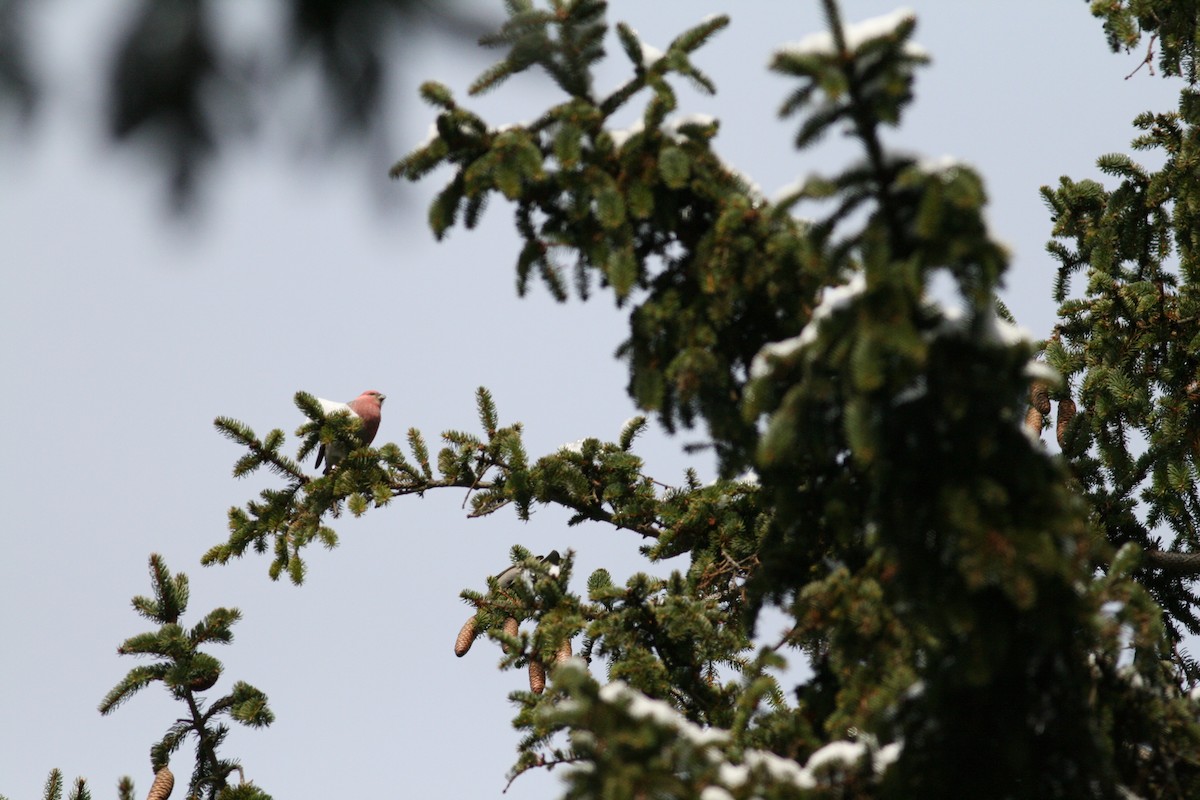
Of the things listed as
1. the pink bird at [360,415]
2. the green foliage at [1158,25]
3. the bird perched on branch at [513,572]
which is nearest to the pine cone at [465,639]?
the bird perched on branch at [513,572]

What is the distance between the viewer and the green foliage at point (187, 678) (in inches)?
204

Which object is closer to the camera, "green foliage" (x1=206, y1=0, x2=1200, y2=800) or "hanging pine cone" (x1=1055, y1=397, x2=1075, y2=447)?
"green foliage" (x1=206, y1=0, x2=1200, y2=800)

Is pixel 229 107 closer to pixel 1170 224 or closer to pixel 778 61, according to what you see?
pixel 778 61

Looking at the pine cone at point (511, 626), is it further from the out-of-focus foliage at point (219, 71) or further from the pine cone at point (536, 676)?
the out-of-focus foliage at point (219, 71)

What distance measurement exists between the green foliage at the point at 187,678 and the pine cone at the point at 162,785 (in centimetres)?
6

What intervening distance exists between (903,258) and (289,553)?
447cm

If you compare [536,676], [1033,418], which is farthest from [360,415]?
[1033,418]

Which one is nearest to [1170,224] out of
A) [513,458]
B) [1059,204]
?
[1059,204]

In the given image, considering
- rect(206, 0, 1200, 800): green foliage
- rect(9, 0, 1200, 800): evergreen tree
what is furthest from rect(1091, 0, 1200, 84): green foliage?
rect(206, 0, 1200, 800): green foliage

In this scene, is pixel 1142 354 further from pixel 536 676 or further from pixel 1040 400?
pixel 536 676

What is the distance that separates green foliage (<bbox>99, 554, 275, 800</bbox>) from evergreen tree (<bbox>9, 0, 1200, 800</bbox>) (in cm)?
1

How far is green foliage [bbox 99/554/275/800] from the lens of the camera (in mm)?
5180

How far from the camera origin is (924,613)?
11.3ft

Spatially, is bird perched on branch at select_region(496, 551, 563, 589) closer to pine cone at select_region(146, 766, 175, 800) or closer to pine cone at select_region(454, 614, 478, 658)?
pine cone at select_region(454, 614, 478, 658)
